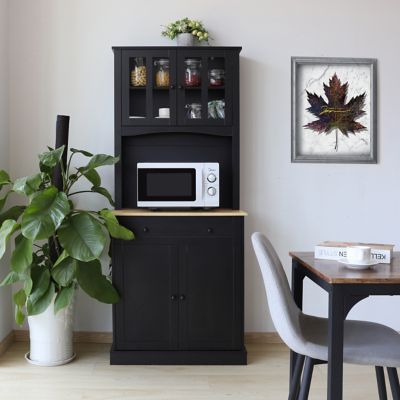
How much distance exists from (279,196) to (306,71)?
0.86 metres

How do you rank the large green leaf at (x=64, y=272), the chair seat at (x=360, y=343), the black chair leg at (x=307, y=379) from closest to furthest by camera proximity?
1. the chair seat at (x=360, y=343)
2. the black chair leg at (x=307, y=379)
3. the large green leaf at (x=64, y=272)

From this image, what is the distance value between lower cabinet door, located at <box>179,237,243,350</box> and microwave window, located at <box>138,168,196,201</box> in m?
0.31

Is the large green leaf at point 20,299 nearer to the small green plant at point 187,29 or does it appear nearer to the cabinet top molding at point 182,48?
the cabinet top molding at point 182,48

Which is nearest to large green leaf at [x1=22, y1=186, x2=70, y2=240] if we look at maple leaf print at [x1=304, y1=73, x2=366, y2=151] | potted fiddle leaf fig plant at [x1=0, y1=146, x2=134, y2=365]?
potted fiddle leaf fig plant at [x1=0, y1=146, x2=134, y2=365]

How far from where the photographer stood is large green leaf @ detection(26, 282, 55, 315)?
295cm

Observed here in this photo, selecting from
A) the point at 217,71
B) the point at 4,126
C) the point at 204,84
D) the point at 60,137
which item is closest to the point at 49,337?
the point at 60,137

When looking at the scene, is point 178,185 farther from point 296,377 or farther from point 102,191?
point 296,377

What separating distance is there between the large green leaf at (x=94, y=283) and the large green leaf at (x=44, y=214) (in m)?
0.38

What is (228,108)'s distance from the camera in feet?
10.9

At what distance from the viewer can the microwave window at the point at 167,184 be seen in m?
3.24

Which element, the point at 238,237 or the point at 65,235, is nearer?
the point at 65,235

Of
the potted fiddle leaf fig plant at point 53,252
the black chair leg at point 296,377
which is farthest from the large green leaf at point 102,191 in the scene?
the black chair leg at point 296,377

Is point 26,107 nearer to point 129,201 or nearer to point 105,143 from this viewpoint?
point 105,143

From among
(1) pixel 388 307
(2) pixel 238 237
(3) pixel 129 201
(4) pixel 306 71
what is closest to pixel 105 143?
(3) pixel 129 201
